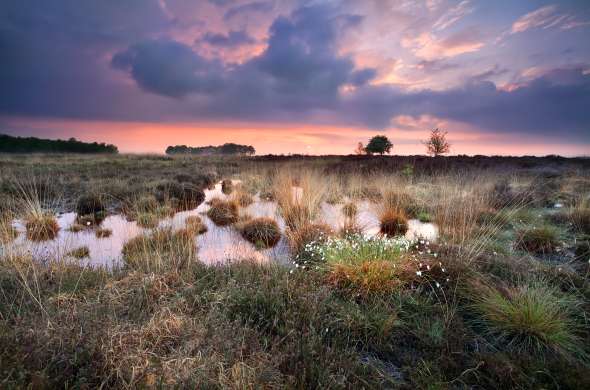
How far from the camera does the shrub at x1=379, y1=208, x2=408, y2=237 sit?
8549 millimetres

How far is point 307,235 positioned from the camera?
271 inches

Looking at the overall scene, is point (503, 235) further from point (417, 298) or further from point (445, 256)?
point (417, 298)

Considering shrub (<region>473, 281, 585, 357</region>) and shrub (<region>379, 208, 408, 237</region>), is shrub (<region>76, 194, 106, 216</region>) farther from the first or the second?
shrub (<region>473, 281, 585, 357</region>)

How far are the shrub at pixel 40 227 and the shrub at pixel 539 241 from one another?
1089 centimetres

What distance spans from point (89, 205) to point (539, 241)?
13.5 m

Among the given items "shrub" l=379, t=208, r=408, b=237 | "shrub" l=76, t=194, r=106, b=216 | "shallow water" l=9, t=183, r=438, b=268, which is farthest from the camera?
"shrub" l=76, t=194, r=106, b=216

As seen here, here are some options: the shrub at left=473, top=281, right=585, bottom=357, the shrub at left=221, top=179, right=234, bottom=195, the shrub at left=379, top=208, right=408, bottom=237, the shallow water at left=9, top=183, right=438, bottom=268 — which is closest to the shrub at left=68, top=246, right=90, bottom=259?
the shallow water at left=9, top=183, right=438, bottom=268

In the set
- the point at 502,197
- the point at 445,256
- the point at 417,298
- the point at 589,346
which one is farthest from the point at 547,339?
the point at 502,197

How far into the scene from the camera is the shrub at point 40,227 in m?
7.27

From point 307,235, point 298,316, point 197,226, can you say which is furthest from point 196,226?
point 298,316

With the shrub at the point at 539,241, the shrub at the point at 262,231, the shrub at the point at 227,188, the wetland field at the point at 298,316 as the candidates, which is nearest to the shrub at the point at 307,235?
the wetland field at the point at 298,316

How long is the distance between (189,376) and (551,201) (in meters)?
13.6

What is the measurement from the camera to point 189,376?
2393 millimetres

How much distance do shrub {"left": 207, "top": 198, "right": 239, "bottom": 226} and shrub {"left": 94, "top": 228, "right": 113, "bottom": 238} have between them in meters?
2.79
